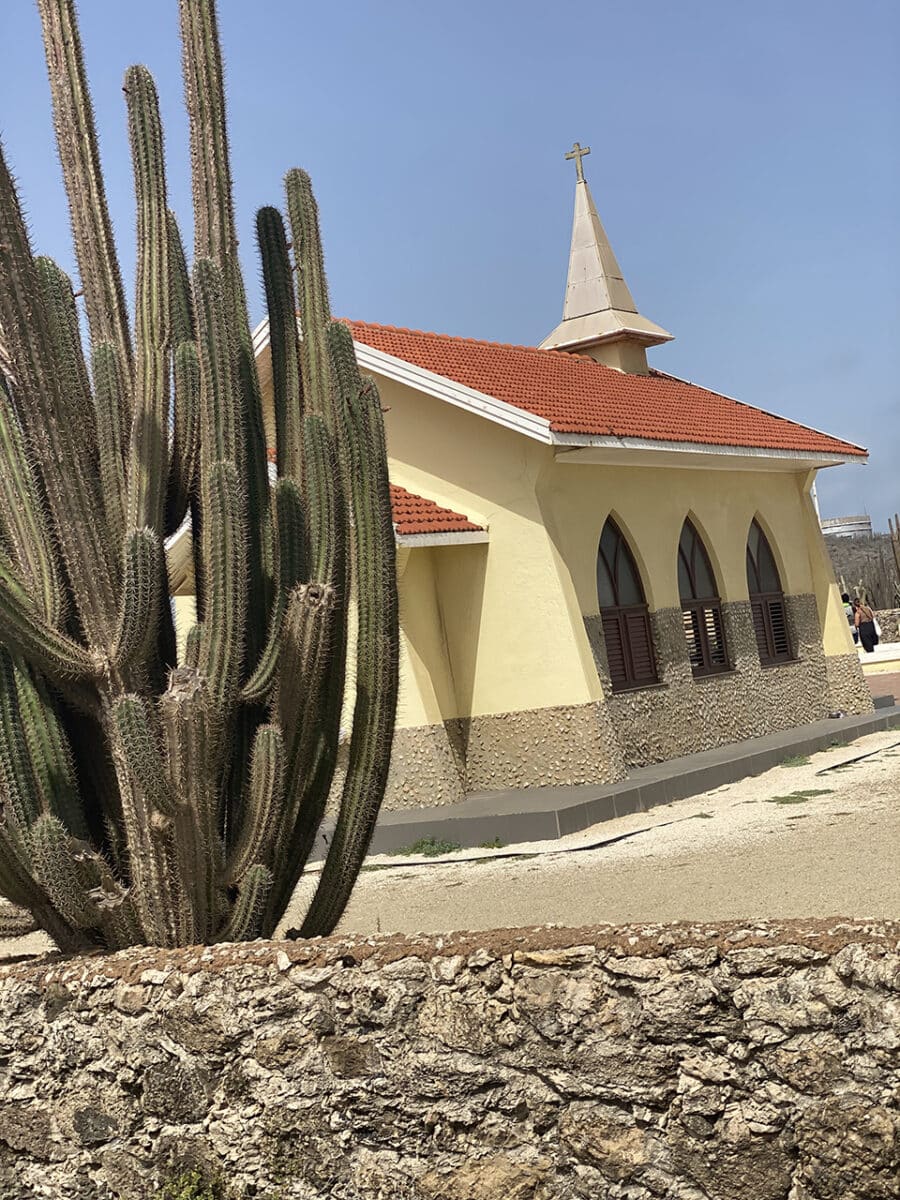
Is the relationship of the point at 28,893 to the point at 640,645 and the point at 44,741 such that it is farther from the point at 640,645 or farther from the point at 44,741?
the point at 640,645

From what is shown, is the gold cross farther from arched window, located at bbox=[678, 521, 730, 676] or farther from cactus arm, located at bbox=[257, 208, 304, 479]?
cactus arm, located at bbox=[257, 208, 304, 479]

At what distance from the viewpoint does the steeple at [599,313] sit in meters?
21.4

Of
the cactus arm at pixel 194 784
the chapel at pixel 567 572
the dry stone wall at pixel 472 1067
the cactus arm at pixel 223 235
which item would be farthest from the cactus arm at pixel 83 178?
the chapel at pixel 567 572

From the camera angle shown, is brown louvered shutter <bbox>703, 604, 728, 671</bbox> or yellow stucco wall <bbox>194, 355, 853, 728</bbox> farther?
brown louvered shutter <bbox>703, 604, 728, 671</bbox>

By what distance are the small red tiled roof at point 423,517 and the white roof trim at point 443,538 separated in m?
0.03

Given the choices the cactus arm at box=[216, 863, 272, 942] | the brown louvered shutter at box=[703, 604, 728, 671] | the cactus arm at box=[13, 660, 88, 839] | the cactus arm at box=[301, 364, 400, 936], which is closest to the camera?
the cactus arm at box=[13, 660, 88, 839]

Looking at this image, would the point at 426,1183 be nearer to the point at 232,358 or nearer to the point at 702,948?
the point at 702,948

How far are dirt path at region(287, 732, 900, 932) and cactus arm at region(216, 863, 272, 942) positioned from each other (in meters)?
2.65

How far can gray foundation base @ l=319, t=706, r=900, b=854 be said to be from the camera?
43.3 feet

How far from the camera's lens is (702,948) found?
4082 mm

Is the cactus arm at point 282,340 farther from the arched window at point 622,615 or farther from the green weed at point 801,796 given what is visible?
the arched window at point 622,615

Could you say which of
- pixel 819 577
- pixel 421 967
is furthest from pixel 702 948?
pixel 819 577

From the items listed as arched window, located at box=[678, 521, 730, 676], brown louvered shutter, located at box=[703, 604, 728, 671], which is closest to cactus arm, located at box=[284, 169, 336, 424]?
arched window, located at box=[678, 521, 730, 676]

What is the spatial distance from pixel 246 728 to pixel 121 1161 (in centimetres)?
213
